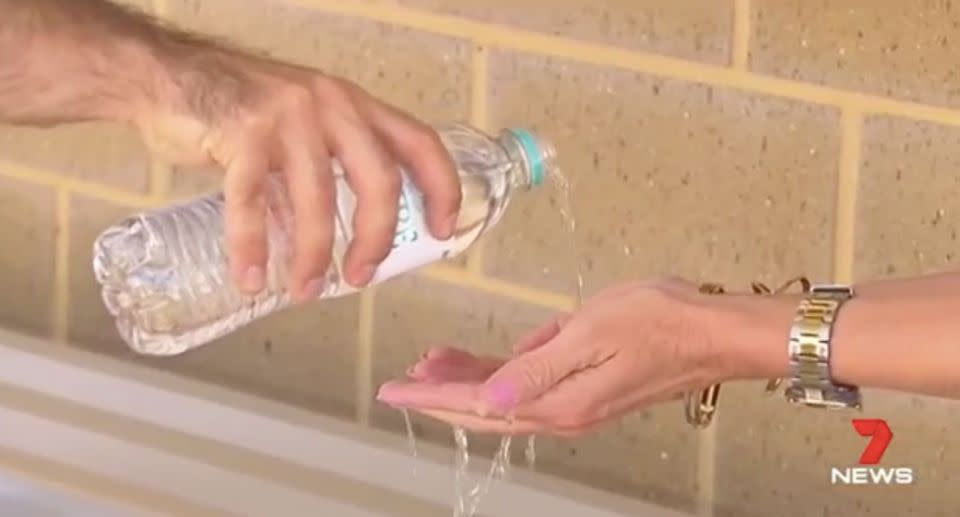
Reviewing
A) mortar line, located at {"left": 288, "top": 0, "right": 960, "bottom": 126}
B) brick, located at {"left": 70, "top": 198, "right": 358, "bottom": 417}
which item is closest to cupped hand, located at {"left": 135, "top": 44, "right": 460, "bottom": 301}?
mortar line, located at {"left": 288, "top": 0, "right": 960, "bottom": 126}

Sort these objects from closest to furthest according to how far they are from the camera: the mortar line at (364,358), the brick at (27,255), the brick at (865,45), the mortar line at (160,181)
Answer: the brick at (865,45) → the mortar line at (364,358) → the mortar line at (160,181) → the brick at (27,255)

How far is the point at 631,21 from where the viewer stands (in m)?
1.68

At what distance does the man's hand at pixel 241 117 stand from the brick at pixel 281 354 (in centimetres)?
68

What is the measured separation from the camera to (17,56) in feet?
4.07

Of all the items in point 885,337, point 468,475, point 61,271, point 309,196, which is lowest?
point 468,475

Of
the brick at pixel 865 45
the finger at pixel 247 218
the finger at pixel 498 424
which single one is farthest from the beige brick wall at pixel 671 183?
the finger at pixel 247 218

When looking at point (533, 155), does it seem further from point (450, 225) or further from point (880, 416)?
point (880, 416)

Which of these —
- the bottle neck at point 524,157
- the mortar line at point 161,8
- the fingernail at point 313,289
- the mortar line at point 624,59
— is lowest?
the fingernail at point 313,289

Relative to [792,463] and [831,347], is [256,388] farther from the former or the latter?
[831,347]

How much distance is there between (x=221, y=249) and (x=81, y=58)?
0.48ft

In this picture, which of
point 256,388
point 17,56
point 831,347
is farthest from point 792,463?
point 17,56

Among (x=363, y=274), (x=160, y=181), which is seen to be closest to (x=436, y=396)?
(x=363, y=274)

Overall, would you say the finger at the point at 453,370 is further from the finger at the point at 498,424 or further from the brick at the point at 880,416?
the brick at the point at 880,416

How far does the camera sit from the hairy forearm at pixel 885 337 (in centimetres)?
129
